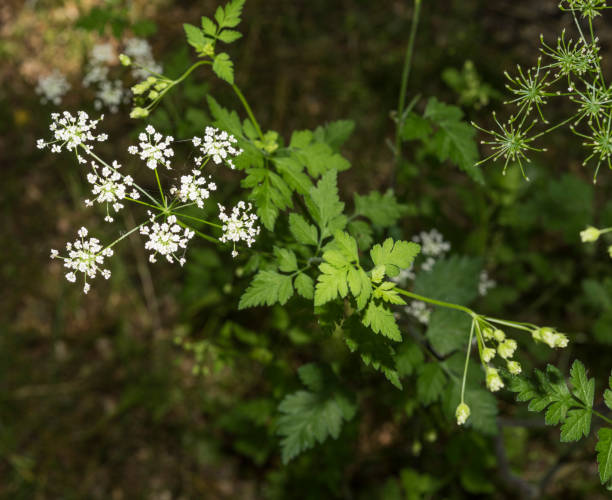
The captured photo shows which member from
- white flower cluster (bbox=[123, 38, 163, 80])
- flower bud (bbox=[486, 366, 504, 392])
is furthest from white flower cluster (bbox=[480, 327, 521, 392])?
white flower cluster (bbox=[123, 38, 163, 80])

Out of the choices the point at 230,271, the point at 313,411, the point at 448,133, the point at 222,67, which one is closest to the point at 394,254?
the point at 448,133

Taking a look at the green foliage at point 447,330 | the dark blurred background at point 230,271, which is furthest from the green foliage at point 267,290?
the dark blurred background at point 230,271

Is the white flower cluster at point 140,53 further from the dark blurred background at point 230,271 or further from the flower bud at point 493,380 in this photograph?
the flower bud at point 493,380

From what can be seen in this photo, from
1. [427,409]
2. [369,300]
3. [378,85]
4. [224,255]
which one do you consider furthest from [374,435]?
[378,85]

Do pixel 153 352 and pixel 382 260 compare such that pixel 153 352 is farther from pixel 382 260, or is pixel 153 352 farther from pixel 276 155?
pixel 382 260

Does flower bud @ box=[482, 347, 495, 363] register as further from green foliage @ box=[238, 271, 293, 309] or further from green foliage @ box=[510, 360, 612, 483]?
green foliage @ box=[238, 271, 293, 309]
